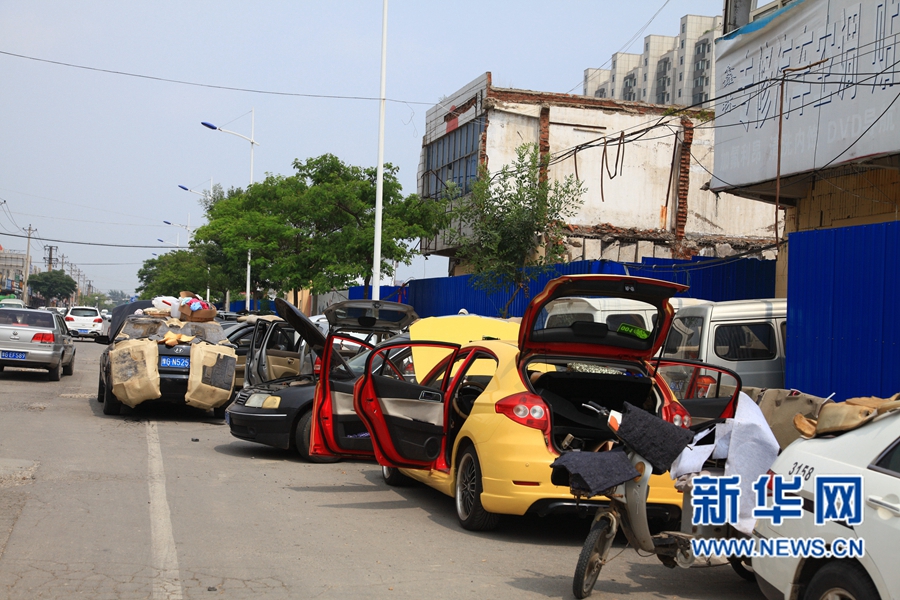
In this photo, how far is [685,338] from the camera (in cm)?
1236

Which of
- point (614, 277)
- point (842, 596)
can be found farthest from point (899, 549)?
point (614, 277)

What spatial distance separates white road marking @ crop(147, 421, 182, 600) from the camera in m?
5.46

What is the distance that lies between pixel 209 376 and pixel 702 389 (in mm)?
7526

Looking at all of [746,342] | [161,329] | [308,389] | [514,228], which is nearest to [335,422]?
[308,389]

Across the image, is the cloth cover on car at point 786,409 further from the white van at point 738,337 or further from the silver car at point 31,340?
the silver car at point 31,340

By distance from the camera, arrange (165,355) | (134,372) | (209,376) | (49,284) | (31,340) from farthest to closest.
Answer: (49,284)
(31,340)
(209,376)
(165,355)
(134,372)

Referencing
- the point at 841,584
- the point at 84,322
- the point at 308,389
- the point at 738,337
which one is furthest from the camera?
the point at 84,322

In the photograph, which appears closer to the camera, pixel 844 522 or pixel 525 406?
pixel 844 522

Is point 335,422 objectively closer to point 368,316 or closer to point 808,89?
point 368,316

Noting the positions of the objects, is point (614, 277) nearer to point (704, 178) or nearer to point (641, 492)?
point (641, 492)

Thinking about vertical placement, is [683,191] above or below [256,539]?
above

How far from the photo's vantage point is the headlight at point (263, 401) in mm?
10766

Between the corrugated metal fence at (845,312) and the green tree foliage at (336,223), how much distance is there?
1528cm

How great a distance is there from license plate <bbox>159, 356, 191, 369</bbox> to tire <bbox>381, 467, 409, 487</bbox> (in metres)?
5.33
